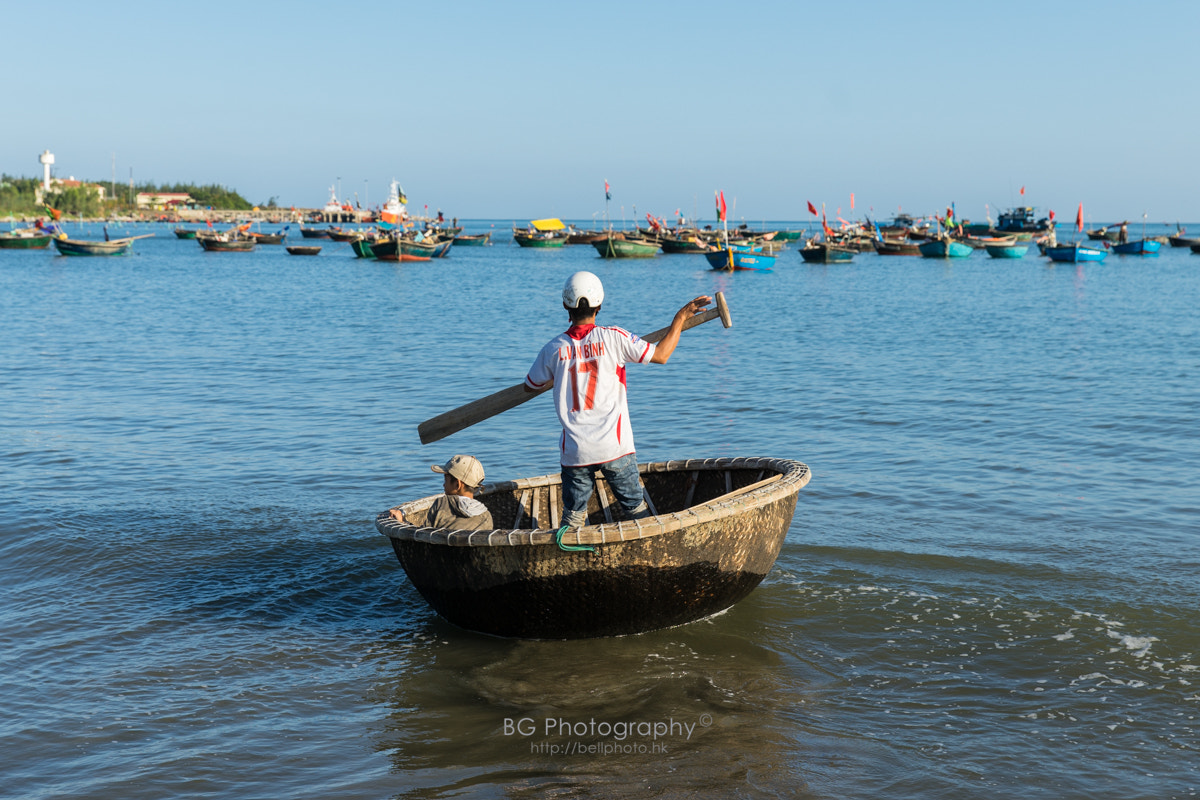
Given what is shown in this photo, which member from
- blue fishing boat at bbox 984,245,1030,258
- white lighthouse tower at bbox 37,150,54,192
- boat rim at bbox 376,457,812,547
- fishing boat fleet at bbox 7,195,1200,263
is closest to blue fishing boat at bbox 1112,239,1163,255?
fishing boat fleet at bbox 7,195,1200,263

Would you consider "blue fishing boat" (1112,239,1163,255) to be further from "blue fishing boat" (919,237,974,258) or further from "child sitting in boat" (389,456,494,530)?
"child sitting in boat" (389,456,494,530)

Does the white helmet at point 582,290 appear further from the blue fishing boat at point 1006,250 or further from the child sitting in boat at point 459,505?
the blue fishing boat at point 1006,250

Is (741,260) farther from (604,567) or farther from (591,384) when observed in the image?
(604,567)

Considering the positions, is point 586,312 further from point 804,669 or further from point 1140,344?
point 1140,344

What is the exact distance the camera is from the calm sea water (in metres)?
4.64

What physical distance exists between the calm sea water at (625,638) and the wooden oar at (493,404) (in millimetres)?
1245

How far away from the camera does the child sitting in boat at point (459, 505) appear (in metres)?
6.19

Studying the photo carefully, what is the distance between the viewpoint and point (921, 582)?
707cm

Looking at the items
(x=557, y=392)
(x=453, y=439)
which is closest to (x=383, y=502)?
(x=453, y=439)

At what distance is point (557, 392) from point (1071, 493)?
20.0 ft

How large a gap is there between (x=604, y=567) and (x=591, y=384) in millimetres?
1025

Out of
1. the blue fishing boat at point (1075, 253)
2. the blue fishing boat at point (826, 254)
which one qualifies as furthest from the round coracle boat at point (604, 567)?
the blue fishing boat at point (1075, 253)

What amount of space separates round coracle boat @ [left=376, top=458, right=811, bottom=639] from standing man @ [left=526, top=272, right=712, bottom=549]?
0.86 feet

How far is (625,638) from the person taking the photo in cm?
605
